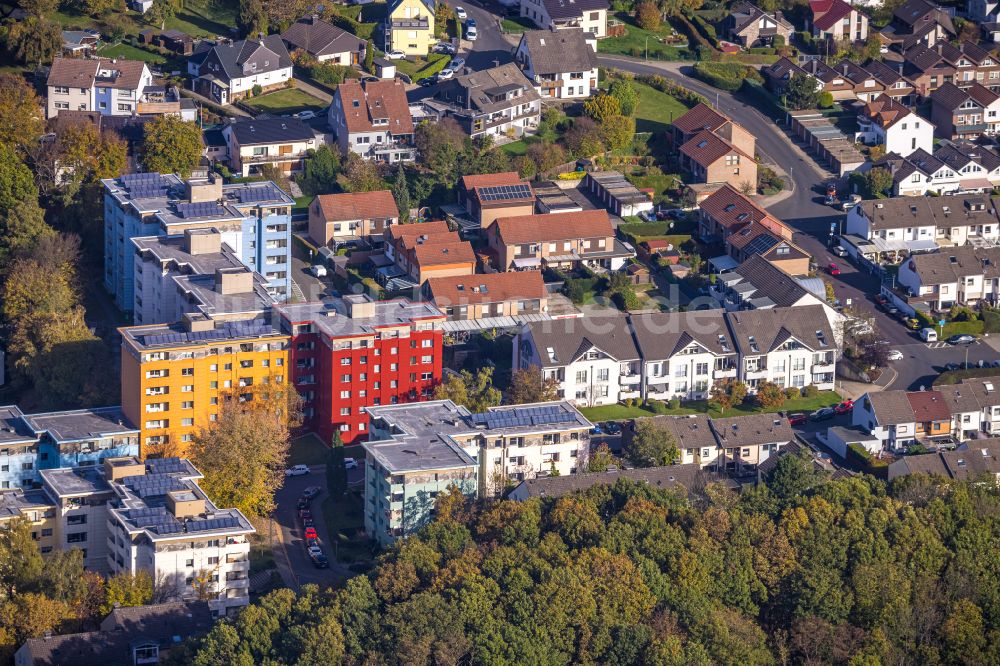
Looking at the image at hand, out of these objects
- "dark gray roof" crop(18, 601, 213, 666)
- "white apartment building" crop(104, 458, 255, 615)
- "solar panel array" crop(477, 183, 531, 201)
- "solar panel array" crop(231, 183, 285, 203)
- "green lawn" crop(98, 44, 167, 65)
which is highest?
"green lawn" crop(98, 44, 167, 65)

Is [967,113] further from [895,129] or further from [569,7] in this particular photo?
[569,7]

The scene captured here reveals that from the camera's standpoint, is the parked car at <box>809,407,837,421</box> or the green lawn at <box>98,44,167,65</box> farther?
the green lawn at <box>98,44,167,65</box>

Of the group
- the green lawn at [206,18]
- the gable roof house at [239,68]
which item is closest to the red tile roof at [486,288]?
the gable roof house at [239,68]

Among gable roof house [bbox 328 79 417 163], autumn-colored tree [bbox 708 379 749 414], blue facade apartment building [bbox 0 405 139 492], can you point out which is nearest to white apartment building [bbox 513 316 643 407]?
autumn-colored tree [bbox 708 379 749 414]

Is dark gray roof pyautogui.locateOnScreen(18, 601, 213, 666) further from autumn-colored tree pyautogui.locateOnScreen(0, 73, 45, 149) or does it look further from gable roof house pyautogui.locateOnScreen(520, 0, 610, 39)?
gable roof house pyautogui.locateOnScreen(520, 0, 610, 39)

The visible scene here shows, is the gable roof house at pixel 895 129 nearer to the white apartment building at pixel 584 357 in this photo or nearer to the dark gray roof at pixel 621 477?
the white apartment building at pixel 584 357

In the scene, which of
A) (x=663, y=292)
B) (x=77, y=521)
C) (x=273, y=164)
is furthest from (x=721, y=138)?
(x=77, y=521)
